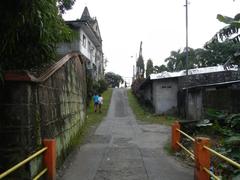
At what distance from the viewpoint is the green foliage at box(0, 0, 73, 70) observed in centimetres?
655

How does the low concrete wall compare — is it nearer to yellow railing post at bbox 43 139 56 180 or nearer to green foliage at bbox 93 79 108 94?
green foliage at bbox 93 79 108 94

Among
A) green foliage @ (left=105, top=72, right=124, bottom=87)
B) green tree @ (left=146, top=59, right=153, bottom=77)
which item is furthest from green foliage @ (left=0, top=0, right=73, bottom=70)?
green foliage @ (left=105, top=72, right=124, bottom=87)

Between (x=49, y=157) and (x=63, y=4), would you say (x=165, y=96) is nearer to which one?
(x=63, y=4)

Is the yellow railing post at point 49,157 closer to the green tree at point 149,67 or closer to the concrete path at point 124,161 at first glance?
the concrete path at point 124,161

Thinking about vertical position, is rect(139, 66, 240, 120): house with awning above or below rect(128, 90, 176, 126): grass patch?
above

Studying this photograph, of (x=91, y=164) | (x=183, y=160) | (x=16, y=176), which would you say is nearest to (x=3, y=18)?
(x=16, y=176)

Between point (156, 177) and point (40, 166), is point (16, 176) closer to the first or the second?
point (40, 166)

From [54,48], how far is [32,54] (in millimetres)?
957

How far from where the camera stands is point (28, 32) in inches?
286

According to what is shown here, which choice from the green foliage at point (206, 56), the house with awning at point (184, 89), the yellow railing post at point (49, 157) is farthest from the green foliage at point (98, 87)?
the yellow railing post at point (49, 157)

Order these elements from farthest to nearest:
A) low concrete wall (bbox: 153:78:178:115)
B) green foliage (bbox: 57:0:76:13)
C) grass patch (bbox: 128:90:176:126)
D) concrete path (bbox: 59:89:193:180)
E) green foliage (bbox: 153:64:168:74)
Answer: green foliage (bbox: 153:64:168:74) < low concrete wall (bbox: 153:78:178:115) < grass patch (bbox: 128:90:176:126) < green foliage (bbox: 57:0:76:13) < concrete path (bbox: 59:89:193:180)

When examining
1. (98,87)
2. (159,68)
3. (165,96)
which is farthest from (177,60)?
(165,96)

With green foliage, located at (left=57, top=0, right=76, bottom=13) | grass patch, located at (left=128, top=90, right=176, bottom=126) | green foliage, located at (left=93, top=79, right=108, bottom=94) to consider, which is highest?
green foliage, located at (left=57, top=0, right=76, bottom=13)

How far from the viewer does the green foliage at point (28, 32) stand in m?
6.55
